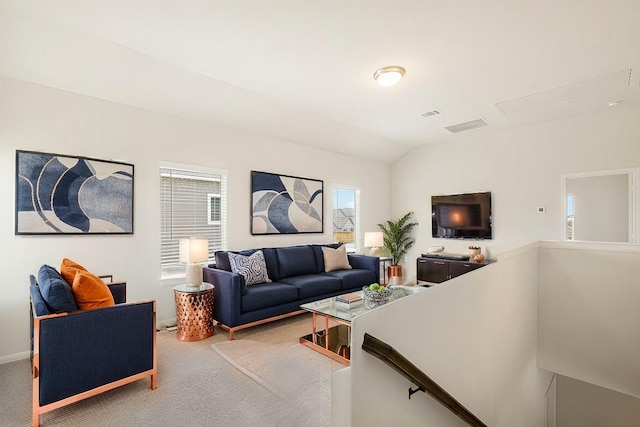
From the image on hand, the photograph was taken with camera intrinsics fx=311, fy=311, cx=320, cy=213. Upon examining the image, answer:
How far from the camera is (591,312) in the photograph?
3.32 m

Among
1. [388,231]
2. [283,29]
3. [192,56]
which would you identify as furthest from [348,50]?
[388,231]

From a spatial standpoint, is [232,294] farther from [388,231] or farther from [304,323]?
[388,231]

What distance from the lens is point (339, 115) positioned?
478 cm

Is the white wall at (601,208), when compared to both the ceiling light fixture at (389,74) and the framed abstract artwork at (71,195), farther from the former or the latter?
the framed abstract artwork at (71,195)

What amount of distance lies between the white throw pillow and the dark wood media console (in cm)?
159

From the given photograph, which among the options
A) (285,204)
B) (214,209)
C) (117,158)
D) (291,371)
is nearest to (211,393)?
(291,371)

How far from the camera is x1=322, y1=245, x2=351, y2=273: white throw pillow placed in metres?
5.08

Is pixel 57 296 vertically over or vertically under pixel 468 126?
under

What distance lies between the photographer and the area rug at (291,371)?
224 centimetres

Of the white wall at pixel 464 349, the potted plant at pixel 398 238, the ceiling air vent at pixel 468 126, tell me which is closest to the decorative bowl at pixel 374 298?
the white wall at pixel 464 349

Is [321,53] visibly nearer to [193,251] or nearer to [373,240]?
[193,251]

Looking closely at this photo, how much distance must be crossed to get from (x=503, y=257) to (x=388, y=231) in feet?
14.2

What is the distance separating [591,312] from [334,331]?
2.75 metres

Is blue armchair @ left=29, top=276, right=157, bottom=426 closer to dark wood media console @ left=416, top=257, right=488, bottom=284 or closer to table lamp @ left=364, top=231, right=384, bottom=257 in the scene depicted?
table lamp @ left=364, top=231, right=384, bottom=257
